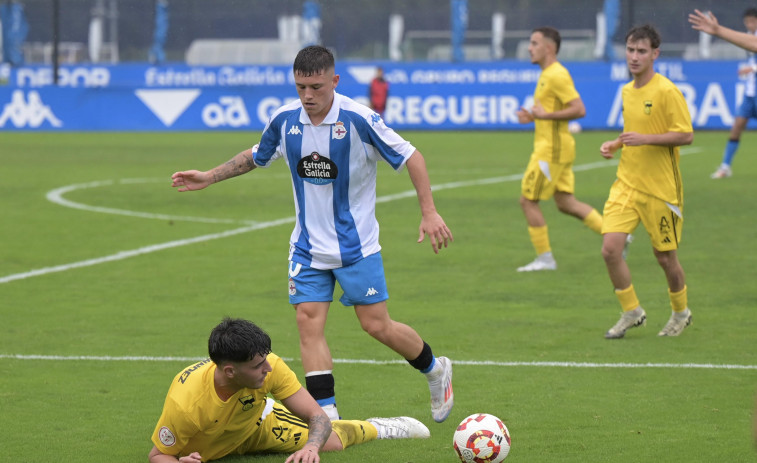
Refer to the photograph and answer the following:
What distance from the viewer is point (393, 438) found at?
649 cm

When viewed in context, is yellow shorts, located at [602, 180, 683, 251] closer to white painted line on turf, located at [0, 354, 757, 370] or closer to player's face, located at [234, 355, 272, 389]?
white painted line on turf, located at [0, 354, 757, 370]

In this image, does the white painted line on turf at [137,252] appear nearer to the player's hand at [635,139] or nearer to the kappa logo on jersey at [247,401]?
the player's hand at [635,139]

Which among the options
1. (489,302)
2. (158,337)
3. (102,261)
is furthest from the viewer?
(102,261)

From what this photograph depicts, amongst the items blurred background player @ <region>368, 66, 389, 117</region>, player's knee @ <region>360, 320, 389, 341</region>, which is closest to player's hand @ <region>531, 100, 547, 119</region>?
player's knee @ <region>360, 320, 389, 341</region>

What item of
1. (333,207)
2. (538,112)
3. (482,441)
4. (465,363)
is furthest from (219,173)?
(538,112)

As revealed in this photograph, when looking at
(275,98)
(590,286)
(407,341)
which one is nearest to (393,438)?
(407,341)

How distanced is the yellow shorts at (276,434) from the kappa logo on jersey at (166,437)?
0.51m

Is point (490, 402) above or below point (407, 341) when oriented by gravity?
below

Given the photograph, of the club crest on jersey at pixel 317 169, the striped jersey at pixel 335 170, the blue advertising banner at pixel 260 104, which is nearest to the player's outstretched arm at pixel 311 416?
the striped jersey at pixel 335 170

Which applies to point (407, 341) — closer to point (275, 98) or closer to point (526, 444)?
point (526, 444)

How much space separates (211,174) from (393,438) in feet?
5.76

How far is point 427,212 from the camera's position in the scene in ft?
20.8

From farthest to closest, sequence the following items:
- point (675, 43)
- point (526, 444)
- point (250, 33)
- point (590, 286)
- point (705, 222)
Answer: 1. point (250, 33)
2. point (675, 43)
3. point (705, 222)
4. point (590, 286)
5. point (526, 444)

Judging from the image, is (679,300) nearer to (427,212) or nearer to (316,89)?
(427,212)
